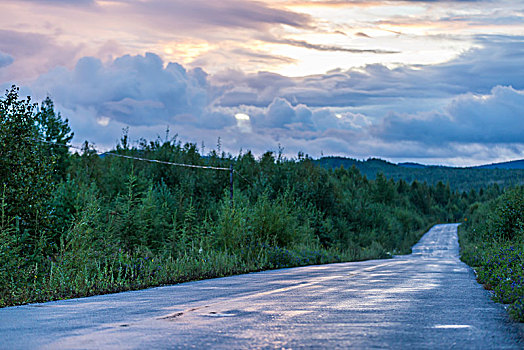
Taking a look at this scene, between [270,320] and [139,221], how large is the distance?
657 inches

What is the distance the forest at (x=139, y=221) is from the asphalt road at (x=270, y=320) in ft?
7.59

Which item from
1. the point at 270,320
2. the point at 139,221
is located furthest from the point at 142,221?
the point at 270,320

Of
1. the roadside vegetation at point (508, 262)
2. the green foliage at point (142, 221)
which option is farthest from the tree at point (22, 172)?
the roadside vegetation at point (508, 262)

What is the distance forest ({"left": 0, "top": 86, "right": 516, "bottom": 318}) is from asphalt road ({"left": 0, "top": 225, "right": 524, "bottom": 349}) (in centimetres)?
231

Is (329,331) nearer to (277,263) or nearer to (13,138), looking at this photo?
(13,138)

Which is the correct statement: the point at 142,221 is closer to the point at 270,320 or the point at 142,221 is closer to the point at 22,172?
the point at 22,172

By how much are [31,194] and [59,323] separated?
29.4 feet

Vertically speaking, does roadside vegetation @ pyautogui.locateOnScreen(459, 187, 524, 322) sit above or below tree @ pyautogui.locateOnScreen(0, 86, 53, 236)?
below

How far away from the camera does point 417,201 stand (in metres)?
153

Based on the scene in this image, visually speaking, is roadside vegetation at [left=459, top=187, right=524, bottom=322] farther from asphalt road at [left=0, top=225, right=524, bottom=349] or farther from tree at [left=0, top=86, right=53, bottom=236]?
tree at [left=0, top=86, right=53, bottom=236]

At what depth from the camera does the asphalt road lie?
6.24 metres

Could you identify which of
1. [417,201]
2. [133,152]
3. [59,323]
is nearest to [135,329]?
[59,323]

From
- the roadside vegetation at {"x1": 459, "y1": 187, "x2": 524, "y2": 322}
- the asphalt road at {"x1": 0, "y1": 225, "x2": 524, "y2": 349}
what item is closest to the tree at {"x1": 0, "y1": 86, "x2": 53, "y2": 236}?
the asphalt road at {"x1": 0, "y1": 225, "x2": 524, "y2": 349}

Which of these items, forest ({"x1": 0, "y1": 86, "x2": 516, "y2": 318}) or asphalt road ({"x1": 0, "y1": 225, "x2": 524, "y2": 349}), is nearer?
asphalt road ({"x1": 0, "y1": 225, "x2": 524, "y2": 349})
